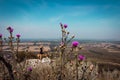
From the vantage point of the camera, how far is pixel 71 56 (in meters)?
3.55

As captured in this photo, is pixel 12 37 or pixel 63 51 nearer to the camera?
pixel 63 51

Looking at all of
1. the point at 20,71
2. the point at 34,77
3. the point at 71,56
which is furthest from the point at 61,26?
the point at 34,77

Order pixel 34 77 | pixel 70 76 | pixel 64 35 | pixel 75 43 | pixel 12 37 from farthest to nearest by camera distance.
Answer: pixel 34 77 < pixel 70 76 < pixel 12 37 < pixel 64 35 < pixel 75 43

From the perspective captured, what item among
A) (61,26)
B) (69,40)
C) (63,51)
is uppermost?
(61,26)

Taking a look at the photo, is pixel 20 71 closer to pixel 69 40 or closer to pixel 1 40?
pixel 1 40

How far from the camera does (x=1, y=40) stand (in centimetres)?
432

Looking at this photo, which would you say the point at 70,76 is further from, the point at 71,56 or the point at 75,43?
the point at 75,43

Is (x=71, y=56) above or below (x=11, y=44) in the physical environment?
below

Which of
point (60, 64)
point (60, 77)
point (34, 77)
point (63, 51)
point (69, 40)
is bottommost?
point (34, 77)

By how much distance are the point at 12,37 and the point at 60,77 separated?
1.55 metres

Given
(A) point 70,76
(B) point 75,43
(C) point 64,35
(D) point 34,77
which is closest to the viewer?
(B) point 75,43

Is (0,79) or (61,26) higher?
(61,26)

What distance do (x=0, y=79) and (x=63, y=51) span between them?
1855 millimetres

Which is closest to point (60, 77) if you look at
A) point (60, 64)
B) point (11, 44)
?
point (60, 64)
